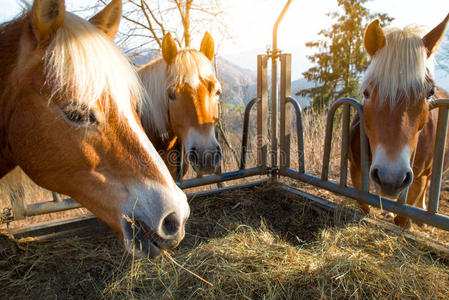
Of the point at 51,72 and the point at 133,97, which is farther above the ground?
the point at 51,72

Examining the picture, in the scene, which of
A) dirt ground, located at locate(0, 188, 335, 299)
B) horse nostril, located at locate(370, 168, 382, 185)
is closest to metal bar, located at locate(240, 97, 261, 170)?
dirt ground, located at locate(0, 188, 335, 299)

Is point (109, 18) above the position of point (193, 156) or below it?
above

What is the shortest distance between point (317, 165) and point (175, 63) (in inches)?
145

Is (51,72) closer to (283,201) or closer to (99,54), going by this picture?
(99,54)

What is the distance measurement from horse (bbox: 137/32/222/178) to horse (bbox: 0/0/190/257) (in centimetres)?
120

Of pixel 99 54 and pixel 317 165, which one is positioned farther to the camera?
pixel 317 165

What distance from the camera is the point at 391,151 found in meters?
1.78

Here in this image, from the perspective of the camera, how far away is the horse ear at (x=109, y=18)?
59.4 inches

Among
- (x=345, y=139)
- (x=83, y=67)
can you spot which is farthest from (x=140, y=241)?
(x=345, y=139)

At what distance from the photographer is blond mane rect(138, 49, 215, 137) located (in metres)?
2.53

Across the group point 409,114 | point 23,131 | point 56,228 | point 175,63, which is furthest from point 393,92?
point 56,228

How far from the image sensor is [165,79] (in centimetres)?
268

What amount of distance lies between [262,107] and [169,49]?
1.25 m

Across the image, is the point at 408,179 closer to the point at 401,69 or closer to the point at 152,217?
the point at 401,69
